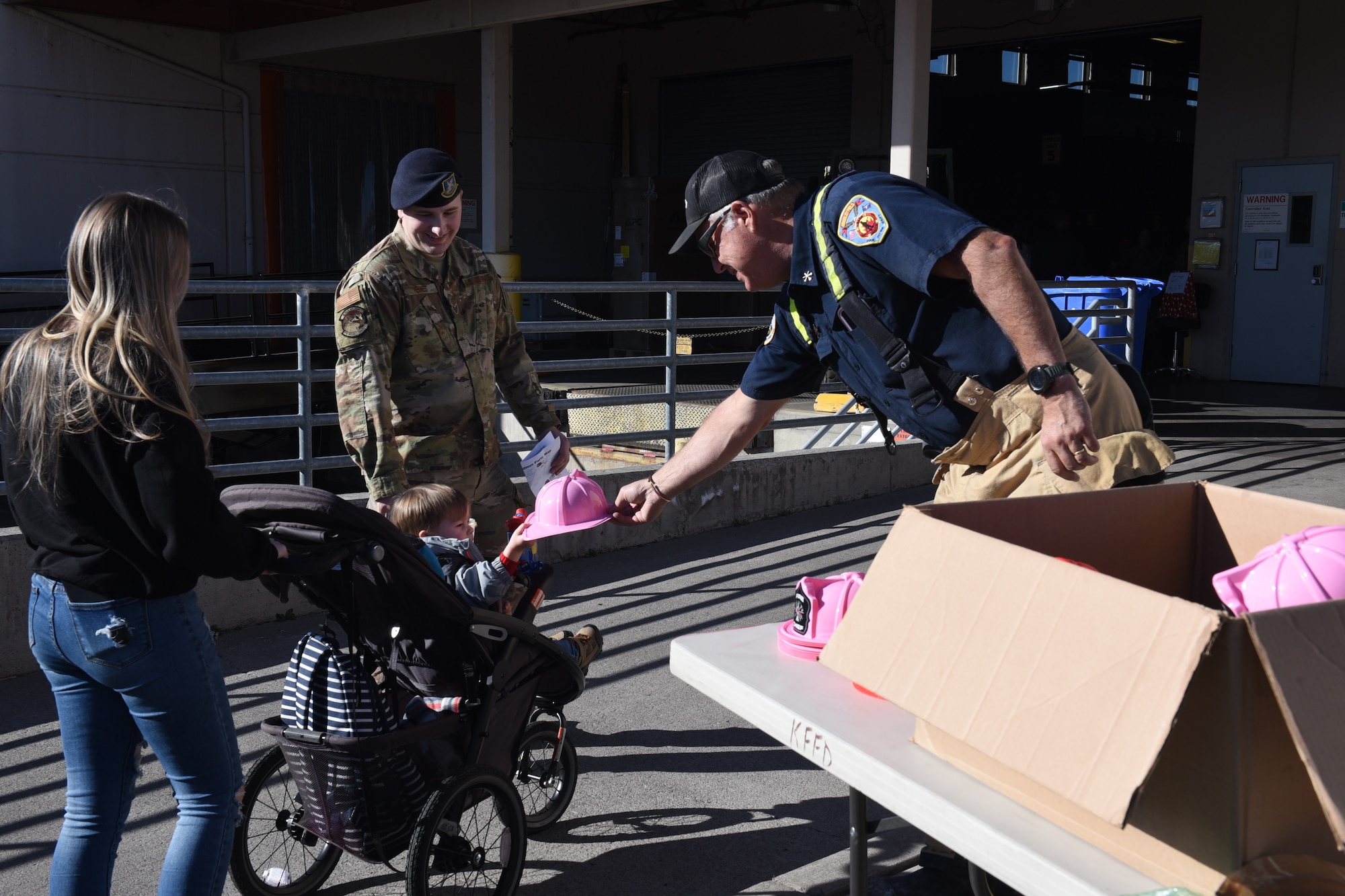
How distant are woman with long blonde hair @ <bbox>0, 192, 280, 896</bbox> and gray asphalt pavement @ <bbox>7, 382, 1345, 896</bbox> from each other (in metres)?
0.87

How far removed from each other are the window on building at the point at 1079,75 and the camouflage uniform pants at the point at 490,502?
71.4ft

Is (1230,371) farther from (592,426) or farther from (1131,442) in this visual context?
(1131,442)

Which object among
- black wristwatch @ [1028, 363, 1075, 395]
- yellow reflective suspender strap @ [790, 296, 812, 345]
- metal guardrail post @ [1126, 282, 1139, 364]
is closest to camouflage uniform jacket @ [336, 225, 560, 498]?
yellow reflective suspender strap @ [790, 296, 812, 345]

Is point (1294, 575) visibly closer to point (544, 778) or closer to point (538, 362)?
point (544, 778)

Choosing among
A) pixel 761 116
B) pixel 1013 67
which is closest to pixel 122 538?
pixel 761 116

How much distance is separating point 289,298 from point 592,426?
29.4 feet

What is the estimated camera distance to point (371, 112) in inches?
773

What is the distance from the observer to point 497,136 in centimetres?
1377

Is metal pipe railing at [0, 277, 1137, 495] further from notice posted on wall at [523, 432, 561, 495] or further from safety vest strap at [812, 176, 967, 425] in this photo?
safety vest strap at [812, 176, 967, 425]

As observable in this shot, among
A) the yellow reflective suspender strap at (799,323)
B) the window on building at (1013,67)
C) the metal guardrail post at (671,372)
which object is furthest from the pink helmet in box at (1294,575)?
the window on building at (1013,67)

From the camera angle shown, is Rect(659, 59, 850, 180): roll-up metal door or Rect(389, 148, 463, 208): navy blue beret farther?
Rect(659, 59, 850, 180): roll-up metal door

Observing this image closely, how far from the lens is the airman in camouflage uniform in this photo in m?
3.86

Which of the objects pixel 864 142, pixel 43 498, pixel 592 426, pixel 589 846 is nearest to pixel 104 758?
pixel 43 498

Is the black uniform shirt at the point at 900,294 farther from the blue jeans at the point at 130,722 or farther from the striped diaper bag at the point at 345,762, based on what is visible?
the blue jeans at the point at 130,722
